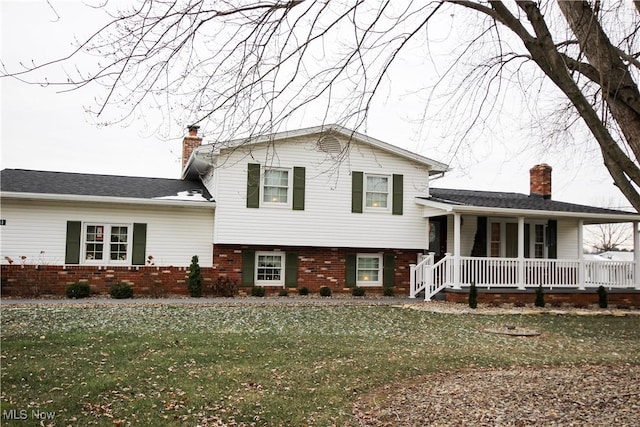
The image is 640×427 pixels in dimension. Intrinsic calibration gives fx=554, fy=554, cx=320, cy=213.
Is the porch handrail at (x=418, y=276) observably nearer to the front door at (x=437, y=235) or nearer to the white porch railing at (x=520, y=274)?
the white porch railing at (x=520, y=274)

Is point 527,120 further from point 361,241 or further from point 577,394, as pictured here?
point 361,241

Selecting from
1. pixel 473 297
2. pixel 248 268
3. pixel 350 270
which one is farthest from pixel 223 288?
pixel 473 297

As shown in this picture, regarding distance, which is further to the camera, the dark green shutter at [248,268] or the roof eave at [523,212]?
the dark green shutter at [248,268]

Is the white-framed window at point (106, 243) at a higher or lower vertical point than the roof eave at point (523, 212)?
lower

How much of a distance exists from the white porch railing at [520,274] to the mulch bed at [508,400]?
9.66 meters

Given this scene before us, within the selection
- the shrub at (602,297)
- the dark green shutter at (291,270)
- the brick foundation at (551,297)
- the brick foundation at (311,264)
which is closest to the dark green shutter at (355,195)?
the brick foundation at (311,264)

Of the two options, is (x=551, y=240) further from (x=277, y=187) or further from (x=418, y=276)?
(x=277, y=187)

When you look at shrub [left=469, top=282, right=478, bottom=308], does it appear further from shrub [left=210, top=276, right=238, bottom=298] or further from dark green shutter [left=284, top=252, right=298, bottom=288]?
shrub [left=210, top=276, right=238, bottom=298]

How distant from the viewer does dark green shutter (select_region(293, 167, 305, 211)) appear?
18.0 meters

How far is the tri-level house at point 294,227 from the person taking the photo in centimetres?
1650

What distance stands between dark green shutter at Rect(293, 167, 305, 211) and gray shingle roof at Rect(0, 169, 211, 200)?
9.23 ft

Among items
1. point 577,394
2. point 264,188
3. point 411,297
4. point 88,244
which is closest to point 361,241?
point 411,297

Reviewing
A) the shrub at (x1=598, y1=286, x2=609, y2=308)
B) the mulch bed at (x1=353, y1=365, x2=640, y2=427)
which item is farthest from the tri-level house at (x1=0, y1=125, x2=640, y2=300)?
the mulch bed at (x1=353, y1=365, x2=640, y2=427)

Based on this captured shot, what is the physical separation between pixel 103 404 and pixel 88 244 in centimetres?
1219
